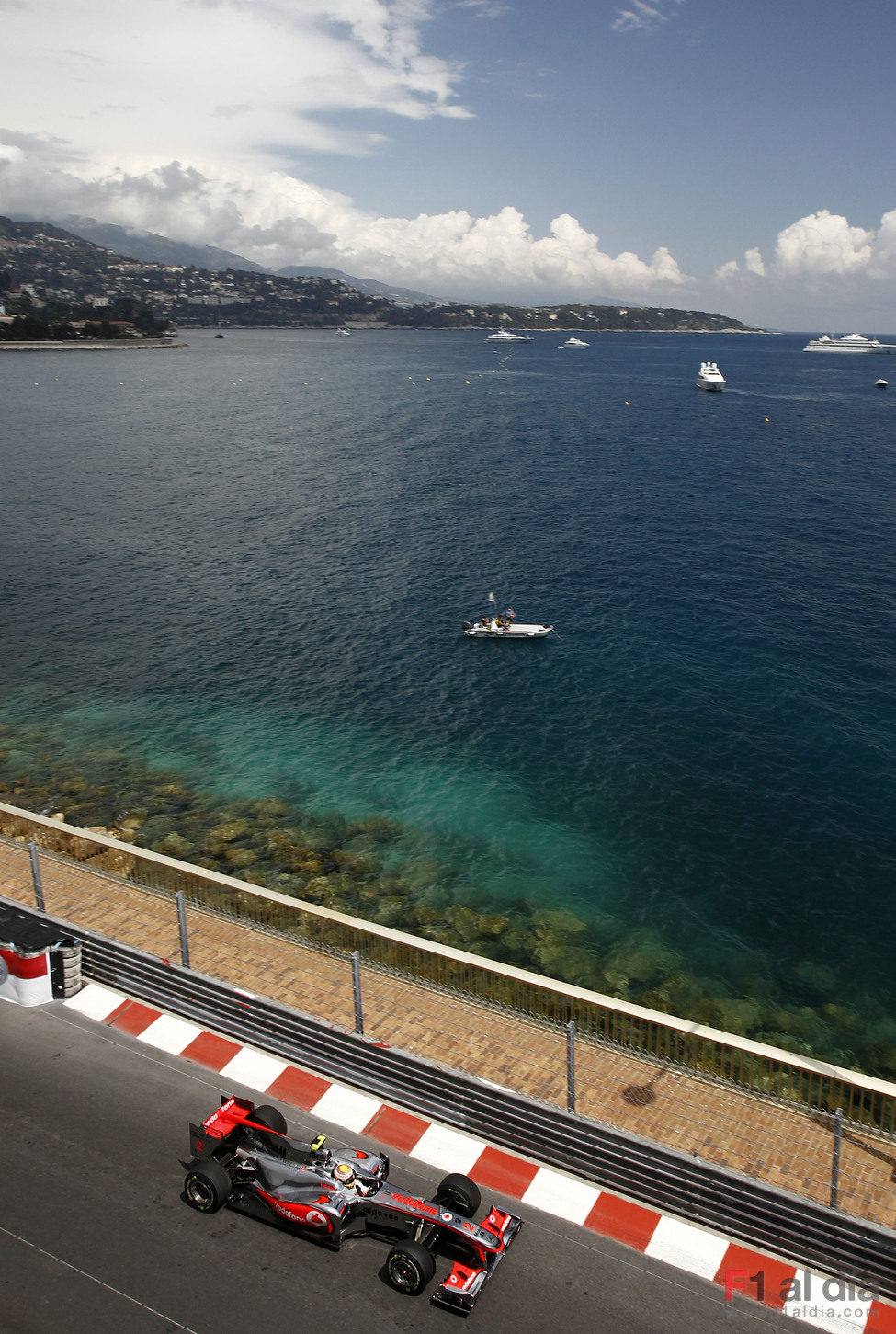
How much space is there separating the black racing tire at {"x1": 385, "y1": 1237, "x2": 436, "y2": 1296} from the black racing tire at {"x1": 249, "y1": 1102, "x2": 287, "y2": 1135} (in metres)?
2.44

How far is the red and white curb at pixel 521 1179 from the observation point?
428 inches

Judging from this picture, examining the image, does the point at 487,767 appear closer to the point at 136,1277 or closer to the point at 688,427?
the point at 136,1277

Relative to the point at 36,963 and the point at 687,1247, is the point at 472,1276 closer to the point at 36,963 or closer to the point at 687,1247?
the point at 687,1247

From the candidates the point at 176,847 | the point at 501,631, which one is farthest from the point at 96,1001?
the point at 501,631

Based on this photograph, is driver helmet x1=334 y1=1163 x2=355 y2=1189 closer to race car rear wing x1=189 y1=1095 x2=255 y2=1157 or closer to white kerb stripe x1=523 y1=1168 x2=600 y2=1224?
race car rear wing x1=189 y1=1095 x2=255 y2=1157

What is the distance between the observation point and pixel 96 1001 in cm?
1605

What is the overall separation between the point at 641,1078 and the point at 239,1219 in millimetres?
5991

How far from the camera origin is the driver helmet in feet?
37.7

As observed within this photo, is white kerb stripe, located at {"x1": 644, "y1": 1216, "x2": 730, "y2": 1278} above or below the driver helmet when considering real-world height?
below

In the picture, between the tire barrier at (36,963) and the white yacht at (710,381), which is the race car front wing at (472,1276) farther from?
the white yacht at (710,381)

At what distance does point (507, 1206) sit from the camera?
12078 mm

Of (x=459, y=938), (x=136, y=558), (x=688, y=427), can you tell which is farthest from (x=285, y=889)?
(x=688, y=427)

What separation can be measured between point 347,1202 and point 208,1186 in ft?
6.37

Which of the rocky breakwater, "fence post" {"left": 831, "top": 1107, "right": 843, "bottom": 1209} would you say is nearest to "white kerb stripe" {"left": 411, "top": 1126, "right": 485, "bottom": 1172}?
"fence post" {"left": 831, "top": 1107, "right": 843, "bottom": 1209}
